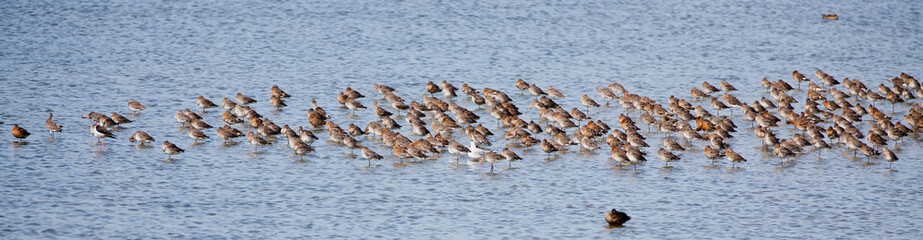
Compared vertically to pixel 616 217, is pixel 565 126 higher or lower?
lower

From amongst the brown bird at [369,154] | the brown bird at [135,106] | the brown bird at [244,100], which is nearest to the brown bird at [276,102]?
the brown bird at [244,100]

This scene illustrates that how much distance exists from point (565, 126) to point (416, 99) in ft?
21.2

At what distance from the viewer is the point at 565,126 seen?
25438mm

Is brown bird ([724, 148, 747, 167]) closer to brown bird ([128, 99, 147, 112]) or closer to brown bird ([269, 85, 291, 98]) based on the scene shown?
brown bird ([269, 85, 291, 98])

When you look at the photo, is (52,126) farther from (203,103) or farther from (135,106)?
(203,103)

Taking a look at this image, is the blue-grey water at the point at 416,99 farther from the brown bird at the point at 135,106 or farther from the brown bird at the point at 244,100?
the brown bird at the point at 244,100

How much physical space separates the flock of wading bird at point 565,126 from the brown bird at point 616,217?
405 centimetres

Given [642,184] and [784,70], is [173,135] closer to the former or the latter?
[642,184]

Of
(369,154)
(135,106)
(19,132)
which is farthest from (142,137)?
(369,154)

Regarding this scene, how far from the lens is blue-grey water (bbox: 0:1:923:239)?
59.8 feet

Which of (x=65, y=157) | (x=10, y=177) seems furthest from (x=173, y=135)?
(x=10, y=177)

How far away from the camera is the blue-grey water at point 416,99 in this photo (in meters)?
18.2

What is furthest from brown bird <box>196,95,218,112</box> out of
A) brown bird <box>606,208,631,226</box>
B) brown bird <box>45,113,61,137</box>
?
brown bird <box>606,208,631,226</box>

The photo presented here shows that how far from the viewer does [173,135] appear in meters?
24.4
